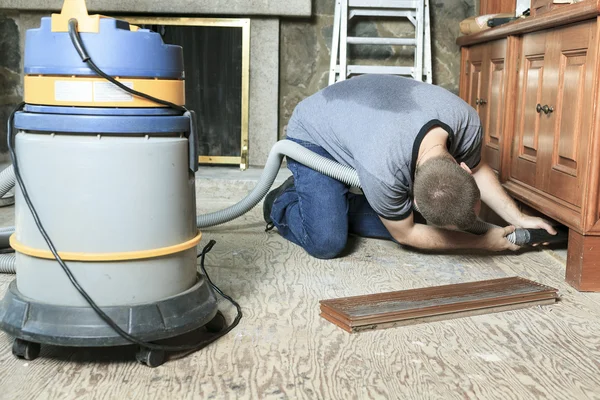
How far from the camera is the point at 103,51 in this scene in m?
1.28

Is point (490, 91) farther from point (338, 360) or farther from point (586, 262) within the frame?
point (338, 360)

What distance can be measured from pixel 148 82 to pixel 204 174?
6.50 feet

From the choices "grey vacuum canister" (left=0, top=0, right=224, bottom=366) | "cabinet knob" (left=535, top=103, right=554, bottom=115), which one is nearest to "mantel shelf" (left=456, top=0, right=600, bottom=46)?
"cabinet knob" (left=535, top=103, right=554, bottom=115)

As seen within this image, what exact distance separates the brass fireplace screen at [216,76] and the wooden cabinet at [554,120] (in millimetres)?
1232

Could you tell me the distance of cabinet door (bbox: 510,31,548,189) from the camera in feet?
7.24

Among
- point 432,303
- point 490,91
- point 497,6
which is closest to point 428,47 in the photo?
point 497,6

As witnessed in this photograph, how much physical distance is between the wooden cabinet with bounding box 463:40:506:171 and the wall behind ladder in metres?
0.38

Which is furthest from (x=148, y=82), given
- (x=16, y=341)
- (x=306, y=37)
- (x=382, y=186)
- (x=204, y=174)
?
(x=306, y=37)

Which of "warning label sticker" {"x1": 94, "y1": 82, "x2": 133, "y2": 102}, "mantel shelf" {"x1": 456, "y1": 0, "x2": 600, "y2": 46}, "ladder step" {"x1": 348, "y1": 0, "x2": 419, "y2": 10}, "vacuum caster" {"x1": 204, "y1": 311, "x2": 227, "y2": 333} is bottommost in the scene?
"vacuum caster" {"x1": 204, "y1": 311, "x2": 227, "y2": 333}

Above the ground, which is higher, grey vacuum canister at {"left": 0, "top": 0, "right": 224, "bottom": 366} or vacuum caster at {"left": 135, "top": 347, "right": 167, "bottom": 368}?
grey vacuum canister at {"left": 0, "top": 0, "right": 224, "bottom": 366}

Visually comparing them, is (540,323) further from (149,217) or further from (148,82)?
(148,82)

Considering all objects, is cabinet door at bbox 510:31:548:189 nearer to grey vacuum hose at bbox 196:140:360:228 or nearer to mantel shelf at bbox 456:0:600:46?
mantel shelf at bbox 456:0:600:46

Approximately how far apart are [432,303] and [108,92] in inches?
34.8

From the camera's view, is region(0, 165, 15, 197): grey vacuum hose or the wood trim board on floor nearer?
the wood trim board on floor
